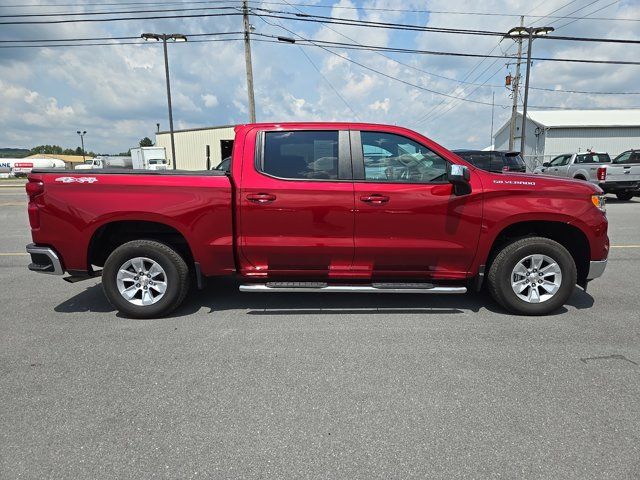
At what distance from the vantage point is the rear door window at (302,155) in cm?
426

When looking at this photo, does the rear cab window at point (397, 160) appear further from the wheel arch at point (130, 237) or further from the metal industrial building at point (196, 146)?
the metal industrial building at point (196, 146)

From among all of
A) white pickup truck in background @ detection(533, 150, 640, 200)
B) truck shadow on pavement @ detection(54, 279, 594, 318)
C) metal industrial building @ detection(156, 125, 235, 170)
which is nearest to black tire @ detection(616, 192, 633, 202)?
white pickup truck in background @ detection(533, 150, 640, 200)

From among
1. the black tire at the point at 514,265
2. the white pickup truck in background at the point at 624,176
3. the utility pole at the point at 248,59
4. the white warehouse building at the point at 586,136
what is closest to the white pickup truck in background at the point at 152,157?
the utility pole at the point at 248,59

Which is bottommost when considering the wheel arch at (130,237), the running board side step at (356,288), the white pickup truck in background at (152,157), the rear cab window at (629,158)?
the running board side step at (356,288)

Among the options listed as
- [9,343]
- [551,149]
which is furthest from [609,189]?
[551,149]

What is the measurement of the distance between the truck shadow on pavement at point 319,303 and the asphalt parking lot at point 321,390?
0.11 ft

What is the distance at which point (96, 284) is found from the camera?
569cm

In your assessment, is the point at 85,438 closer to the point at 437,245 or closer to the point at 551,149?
the point at 437,245

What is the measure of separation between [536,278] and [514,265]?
0.93ft

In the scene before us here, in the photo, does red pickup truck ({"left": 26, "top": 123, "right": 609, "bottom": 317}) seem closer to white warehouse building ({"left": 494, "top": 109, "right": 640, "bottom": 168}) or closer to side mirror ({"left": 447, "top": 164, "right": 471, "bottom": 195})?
side mirror ({"left": 447, "top": 164, "right": 471, "bottom": 195})

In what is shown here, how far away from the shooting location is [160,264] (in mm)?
4336

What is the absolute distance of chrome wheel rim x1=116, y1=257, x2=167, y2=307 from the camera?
4.35 metres

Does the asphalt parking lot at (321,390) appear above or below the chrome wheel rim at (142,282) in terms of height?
below

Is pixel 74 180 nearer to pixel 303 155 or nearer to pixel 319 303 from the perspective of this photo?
pixel 303 155
